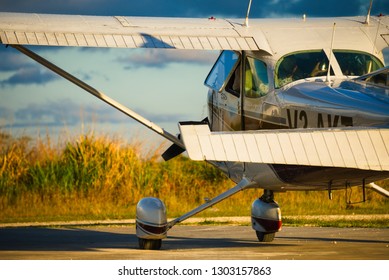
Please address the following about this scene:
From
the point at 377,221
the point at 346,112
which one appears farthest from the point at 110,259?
the point at 377,221

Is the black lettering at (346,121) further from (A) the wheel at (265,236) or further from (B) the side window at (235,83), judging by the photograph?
(A) the wheel at (265,236)

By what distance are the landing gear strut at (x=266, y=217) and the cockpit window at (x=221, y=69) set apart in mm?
1584

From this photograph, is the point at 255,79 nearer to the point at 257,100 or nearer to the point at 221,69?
the point at 257,100

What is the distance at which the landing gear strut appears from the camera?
1235 cm

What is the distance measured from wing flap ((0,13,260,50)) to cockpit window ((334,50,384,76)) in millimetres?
1039

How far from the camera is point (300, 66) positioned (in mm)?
11023

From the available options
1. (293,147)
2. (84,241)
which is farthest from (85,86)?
(293,147)

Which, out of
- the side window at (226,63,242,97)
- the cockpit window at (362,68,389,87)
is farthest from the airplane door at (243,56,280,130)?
the cockpit window at (362,68,389,87)

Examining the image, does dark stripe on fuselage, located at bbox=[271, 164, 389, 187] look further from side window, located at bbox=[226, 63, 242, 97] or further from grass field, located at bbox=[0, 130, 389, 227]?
grass field, located at bbox=[0, 130, 389, 227]

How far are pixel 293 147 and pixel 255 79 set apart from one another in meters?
4.50

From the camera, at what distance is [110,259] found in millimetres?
10062

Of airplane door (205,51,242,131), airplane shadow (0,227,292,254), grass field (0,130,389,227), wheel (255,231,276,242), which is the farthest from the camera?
grass field (0,130,389,227)

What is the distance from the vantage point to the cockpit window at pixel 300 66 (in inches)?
429
